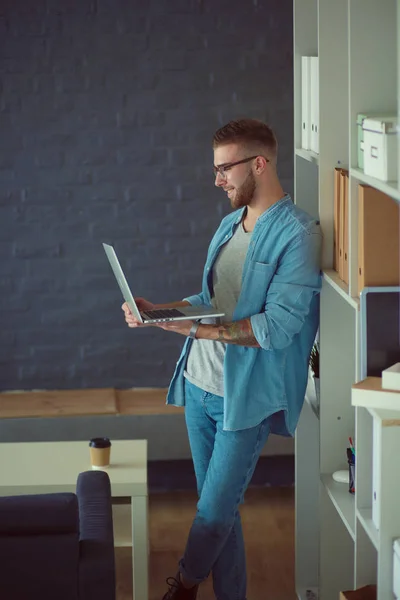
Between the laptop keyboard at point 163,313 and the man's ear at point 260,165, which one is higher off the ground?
the man's ear at point 260,165

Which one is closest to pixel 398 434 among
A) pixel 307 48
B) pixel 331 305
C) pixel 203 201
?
pixel 331 305

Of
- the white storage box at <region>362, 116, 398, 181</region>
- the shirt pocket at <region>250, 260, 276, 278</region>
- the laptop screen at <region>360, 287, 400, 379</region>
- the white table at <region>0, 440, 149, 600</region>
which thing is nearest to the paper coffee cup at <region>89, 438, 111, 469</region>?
the white table at <region>0, 440, 149, 600</region>

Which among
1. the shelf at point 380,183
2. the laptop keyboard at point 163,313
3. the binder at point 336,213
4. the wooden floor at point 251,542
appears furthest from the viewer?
the wooden floor at point 251,542

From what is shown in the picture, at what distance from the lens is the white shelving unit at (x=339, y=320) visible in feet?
8.87

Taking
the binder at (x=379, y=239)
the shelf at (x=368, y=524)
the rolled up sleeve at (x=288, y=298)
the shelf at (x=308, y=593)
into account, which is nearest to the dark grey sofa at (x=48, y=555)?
the shelf at (x=368, y=524)

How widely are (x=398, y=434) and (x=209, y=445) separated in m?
1.14

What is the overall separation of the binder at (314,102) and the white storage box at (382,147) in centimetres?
74

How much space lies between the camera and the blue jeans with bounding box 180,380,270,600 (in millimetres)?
3291

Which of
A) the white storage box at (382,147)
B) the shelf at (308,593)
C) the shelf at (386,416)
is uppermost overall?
the white storage box at (382,147)

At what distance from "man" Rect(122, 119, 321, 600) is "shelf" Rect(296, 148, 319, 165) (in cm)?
15

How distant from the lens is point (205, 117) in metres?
5.13

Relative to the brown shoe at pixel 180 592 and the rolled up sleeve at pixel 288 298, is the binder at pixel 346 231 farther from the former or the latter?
the brown shoe at pixel 180 592

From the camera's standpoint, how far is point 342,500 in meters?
3.11

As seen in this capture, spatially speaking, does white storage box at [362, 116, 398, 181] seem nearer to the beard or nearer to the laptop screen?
the laptop screen
